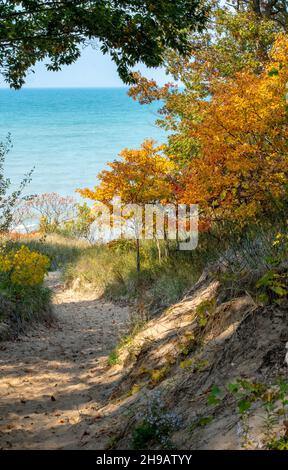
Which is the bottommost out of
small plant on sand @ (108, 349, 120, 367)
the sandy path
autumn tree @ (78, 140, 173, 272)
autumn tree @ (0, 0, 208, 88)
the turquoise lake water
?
the sandy path

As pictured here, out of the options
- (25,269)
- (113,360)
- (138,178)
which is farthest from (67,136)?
(113,360)

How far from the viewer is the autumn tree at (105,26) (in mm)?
6496

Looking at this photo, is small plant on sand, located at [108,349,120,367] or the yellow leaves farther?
the yellow leaves

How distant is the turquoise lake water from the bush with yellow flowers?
16241 millimetres

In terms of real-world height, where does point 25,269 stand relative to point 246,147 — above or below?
below

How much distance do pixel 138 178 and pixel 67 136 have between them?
5960 centimetres

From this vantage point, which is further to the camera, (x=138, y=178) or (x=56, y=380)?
(x=138, y=178)

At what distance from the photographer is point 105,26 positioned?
6.45 metres

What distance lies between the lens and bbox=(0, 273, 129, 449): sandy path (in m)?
5.56

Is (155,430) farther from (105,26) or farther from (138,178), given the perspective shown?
(138,178)

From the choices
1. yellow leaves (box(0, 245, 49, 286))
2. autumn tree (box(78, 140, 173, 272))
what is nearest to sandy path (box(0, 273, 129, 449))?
yellow leaves (box(0, 245, 49, 286))

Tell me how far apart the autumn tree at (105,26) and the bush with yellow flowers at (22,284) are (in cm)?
372

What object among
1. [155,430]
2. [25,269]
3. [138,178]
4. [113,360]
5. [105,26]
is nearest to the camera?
[155,430]

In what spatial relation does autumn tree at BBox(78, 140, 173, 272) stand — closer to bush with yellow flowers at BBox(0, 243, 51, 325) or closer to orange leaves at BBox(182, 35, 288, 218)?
orange leaves at BBox(182, 35, 288, 218)
